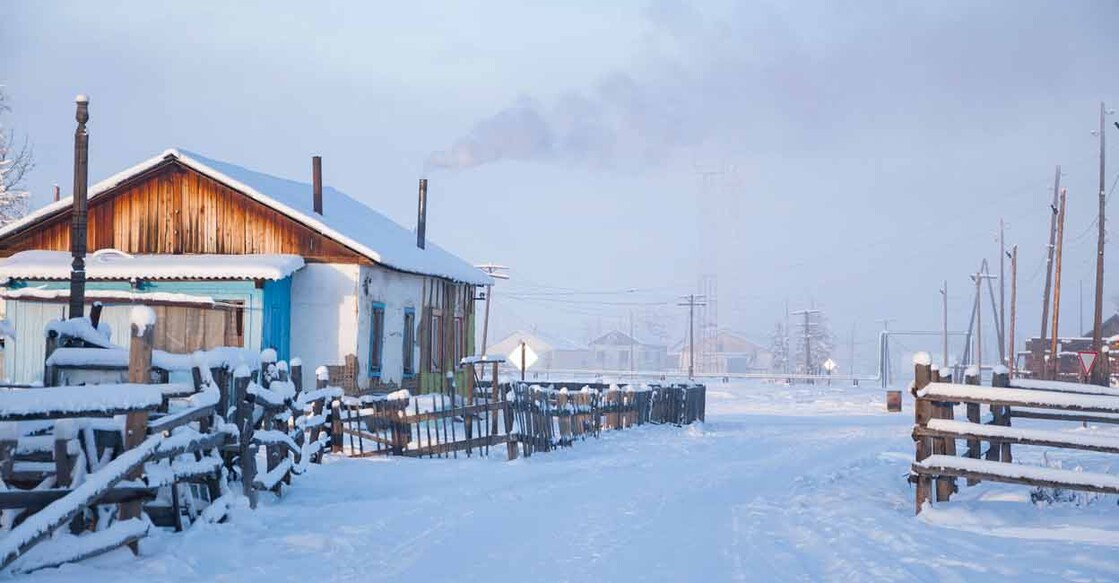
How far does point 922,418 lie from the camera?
12.5 meters

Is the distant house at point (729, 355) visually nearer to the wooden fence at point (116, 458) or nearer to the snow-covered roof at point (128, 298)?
the snow-covered roof at point (128, 298)

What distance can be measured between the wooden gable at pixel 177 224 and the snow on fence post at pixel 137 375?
17.2 metres

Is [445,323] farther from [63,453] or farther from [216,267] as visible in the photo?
[63,453]

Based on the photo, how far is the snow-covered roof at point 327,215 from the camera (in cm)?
2625

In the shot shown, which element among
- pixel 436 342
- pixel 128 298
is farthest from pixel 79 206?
pixel 436 342

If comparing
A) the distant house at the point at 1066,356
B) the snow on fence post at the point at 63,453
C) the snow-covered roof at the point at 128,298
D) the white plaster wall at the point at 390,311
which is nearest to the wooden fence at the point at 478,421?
the white plaster wall at the point at 390,311

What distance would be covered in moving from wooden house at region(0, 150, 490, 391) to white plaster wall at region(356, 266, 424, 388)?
0.17 feet

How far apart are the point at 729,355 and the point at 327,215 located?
133 meters

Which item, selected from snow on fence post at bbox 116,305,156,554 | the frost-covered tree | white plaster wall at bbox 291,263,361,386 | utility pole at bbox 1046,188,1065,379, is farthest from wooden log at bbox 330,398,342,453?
the frost-covered tree

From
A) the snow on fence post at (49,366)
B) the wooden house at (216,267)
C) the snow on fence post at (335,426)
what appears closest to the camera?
the snow on fence post at (49,366)

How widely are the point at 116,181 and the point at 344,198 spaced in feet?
34.8

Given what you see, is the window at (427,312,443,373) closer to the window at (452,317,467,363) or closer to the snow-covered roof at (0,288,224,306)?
the window at (452,317,467,363)

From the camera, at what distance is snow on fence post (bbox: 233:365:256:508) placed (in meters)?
11.7

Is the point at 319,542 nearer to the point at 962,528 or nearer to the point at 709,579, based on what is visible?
the point at 709,579
